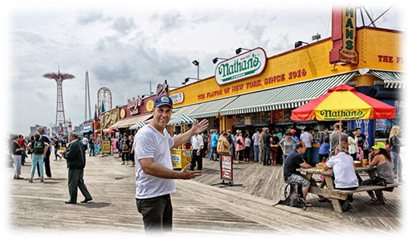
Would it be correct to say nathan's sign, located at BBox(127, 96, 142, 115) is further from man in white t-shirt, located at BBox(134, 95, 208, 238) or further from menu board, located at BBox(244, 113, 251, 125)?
man in white t-shirt, located at BBox(134, 95, 208, 238)

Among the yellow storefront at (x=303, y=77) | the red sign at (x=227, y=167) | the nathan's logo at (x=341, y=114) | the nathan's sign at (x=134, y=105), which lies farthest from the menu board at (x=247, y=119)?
the nathan's sign at (x=134, y=105)

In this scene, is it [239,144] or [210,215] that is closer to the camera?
[210,215]

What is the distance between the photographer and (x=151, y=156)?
2.70m

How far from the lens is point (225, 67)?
1956 cm

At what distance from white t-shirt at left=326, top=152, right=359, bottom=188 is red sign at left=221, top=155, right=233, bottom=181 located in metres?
3.32

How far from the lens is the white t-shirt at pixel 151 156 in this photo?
2.73 m

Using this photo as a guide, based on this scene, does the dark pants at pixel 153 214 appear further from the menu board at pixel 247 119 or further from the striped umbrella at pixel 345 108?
the menu board at pixel 247 119

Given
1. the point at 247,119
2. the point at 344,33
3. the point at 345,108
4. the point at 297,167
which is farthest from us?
the point at 247,119

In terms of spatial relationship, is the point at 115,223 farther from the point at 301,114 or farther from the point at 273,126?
the point at 273,126

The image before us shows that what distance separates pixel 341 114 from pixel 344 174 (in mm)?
1251

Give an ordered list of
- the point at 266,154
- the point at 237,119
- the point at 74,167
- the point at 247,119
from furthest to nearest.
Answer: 1. the point at 237,119
2. the point at 247,119
3. the point at 266,154
4. the point at 74,167

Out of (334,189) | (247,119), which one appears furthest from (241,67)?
(334,189)

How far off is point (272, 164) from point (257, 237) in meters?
9.73

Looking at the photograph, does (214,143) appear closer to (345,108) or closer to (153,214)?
(345,108)
